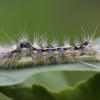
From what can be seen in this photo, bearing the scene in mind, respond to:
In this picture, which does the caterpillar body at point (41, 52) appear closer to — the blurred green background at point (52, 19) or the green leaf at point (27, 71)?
the blurred green background at point (52, 19)

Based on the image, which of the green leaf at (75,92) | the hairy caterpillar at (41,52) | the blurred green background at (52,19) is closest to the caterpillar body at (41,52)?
the hairy caterpillar at (41,52)

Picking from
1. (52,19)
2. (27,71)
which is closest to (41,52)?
(27,71)

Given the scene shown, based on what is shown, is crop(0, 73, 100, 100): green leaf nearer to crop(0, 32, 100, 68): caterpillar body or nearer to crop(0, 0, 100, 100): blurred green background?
crop(0, 0, 100, 100): blurred green background

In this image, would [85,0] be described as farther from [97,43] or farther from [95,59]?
[95,59]

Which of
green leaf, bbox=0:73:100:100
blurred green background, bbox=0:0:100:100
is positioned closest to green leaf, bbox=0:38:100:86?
green leaf, bbox=0:73:100:100

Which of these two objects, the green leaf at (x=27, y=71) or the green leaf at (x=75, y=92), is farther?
the green leaf at (x=27, y=71)

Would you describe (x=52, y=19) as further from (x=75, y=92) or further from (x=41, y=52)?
(x=75, y=92)

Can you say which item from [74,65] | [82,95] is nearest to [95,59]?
[74,65]

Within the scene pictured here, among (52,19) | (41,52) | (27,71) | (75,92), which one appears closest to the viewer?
(75,92)
